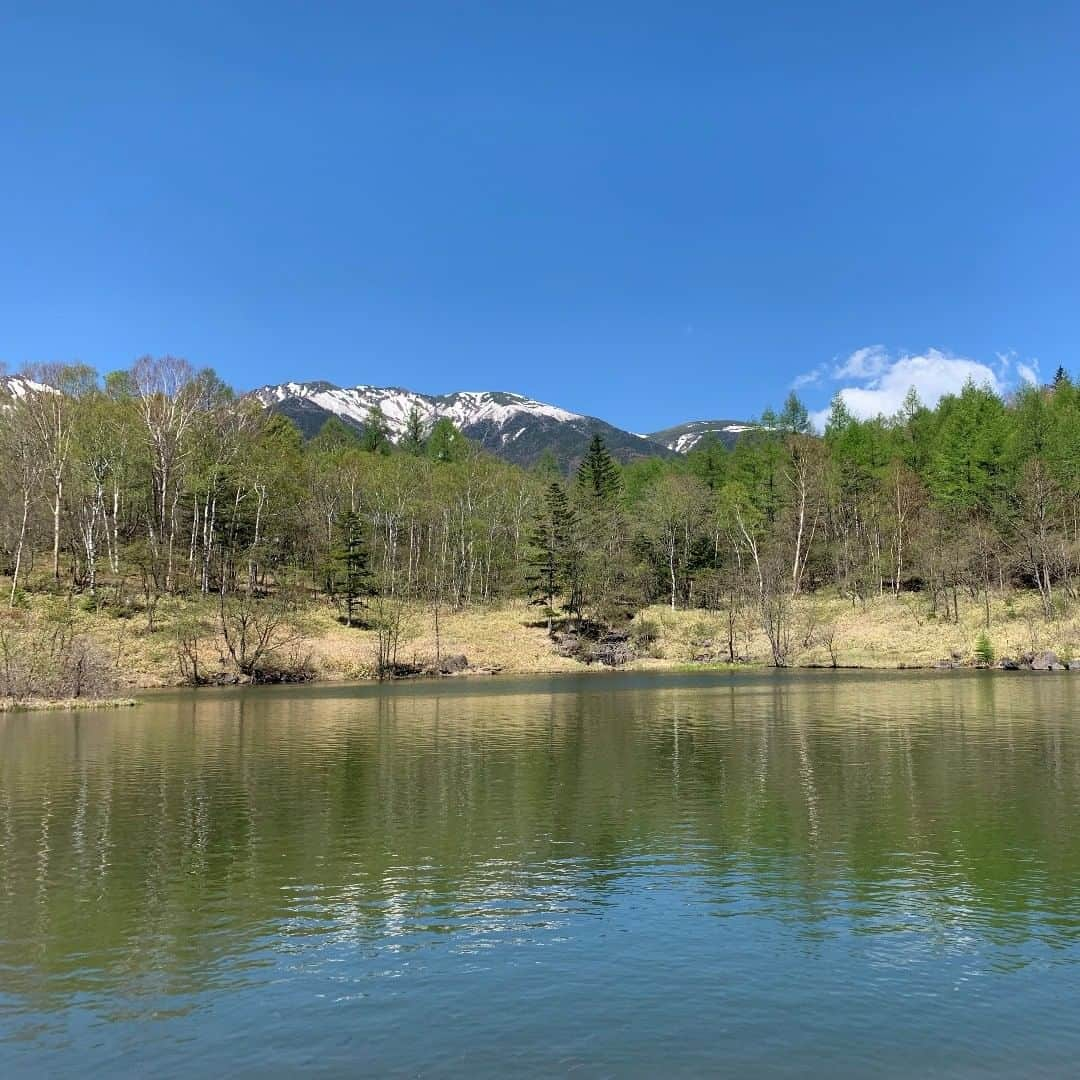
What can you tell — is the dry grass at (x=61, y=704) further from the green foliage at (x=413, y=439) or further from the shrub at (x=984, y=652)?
the green foliage at (x=413, y=439)

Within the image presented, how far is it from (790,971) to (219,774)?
80.3 feet

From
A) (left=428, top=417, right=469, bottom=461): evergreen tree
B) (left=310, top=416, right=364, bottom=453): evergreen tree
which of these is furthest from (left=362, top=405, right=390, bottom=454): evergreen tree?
(left=428, top=417, right=469, bottom=461): evergreen tree

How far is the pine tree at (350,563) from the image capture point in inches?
3533

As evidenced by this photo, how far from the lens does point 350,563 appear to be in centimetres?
9019

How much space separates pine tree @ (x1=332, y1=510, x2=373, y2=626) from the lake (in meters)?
53.0

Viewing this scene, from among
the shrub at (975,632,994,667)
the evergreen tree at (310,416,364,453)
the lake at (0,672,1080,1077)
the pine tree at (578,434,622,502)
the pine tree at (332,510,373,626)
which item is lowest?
the lake at (0,672,1080,1077)

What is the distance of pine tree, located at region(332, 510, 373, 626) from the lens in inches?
3533

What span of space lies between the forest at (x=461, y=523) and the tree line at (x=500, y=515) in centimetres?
34

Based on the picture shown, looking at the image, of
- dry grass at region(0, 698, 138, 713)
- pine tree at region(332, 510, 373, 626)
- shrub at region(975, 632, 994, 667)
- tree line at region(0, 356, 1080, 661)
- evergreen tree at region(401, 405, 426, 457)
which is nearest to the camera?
dry grass at region(0, 698, 138, 713)

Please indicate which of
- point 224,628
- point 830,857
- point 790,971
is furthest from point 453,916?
point 224,628

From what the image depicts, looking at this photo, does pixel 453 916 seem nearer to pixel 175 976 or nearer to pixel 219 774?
pixel 175 976

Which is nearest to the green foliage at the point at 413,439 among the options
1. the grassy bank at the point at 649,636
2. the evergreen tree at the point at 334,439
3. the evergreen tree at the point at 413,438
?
the evergreen tree at the point at 413,438

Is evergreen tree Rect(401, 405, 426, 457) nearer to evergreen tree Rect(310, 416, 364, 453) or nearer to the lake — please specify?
evergreen tree Rect(310, 416, 364, 453)

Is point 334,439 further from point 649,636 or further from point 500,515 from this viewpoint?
point 649,636
